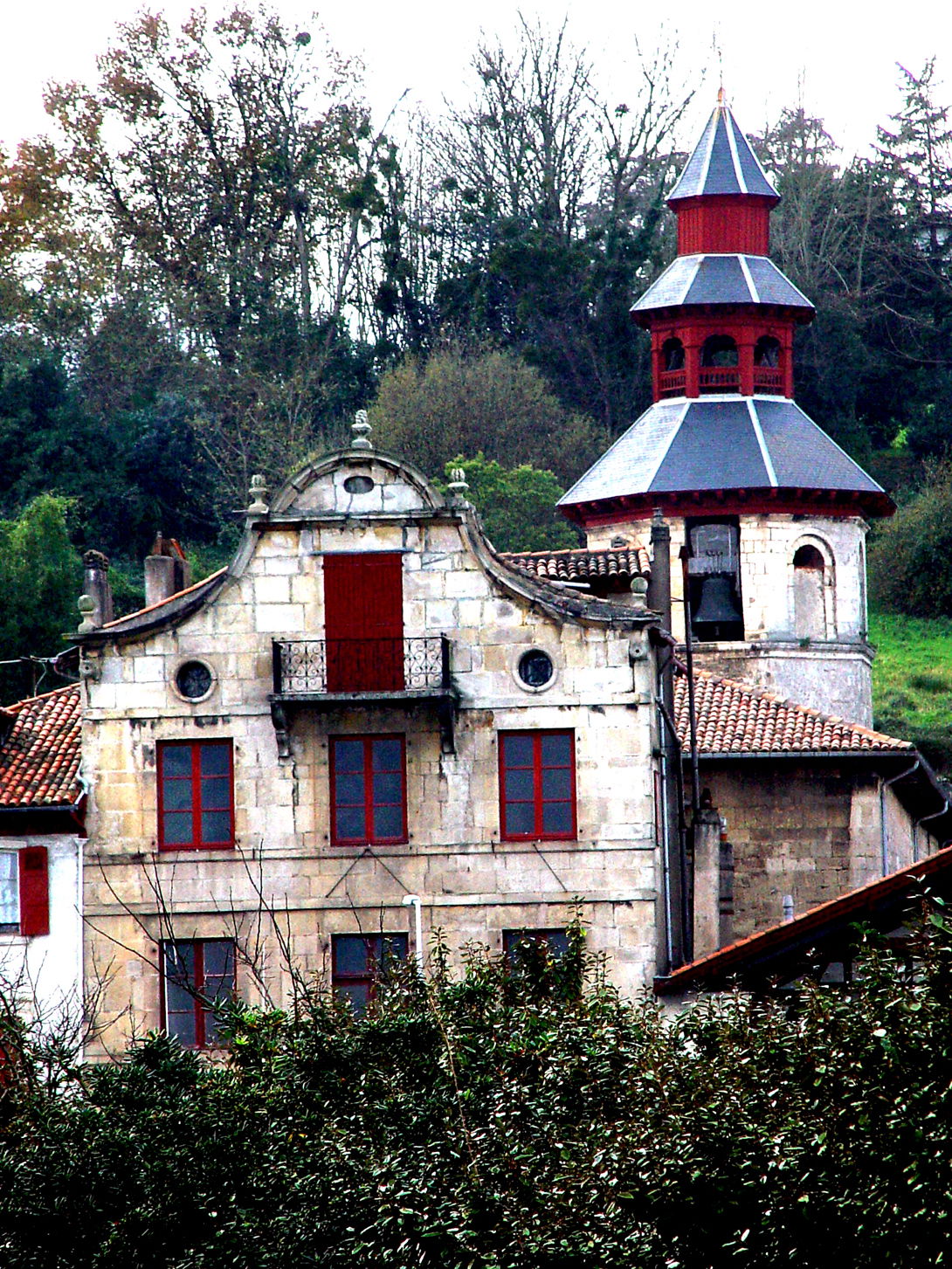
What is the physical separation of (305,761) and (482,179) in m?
47.7

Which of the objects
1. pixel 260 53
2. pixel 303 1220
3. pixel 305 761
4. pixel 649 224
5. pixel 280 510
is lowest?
pixel 303 1220

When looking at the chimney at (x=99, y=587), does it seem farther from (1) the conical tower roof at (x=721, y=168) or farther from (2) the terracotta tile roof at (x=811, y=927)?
(1) the conical tower roof at (x=721, y=168)

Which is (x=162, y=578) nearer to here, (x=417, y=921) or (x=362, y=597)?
(x=362, y=597)

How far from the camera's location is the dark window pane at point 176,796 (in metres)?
36.7

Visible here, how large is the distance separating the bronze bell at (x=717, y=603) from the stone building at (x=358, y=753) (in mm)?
15902

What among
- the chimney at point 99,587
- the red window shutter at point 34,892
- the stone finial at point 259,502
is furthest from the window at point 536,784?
the chimney at point 99,587

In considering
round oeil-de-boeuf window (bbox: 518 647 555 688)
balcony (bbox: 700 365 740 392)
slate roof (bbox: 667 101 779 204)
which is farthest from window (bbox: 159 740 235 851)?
slate roof (bbox: 667 101 779 204)

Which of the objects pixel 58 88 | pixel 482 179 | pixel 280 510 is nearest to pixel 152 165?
pixel 58 88

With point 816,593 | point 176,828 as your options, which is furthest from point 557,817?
point 816,593

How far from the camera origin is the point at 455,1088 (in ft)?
73.5

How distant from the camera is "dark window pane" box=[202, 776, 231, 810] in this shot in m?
36.7

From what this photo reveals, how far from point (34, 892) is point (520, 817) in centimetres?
656

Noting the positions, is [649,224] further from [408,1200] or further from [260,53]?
[408,1200]

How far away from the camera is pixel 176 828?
36.7 meters
